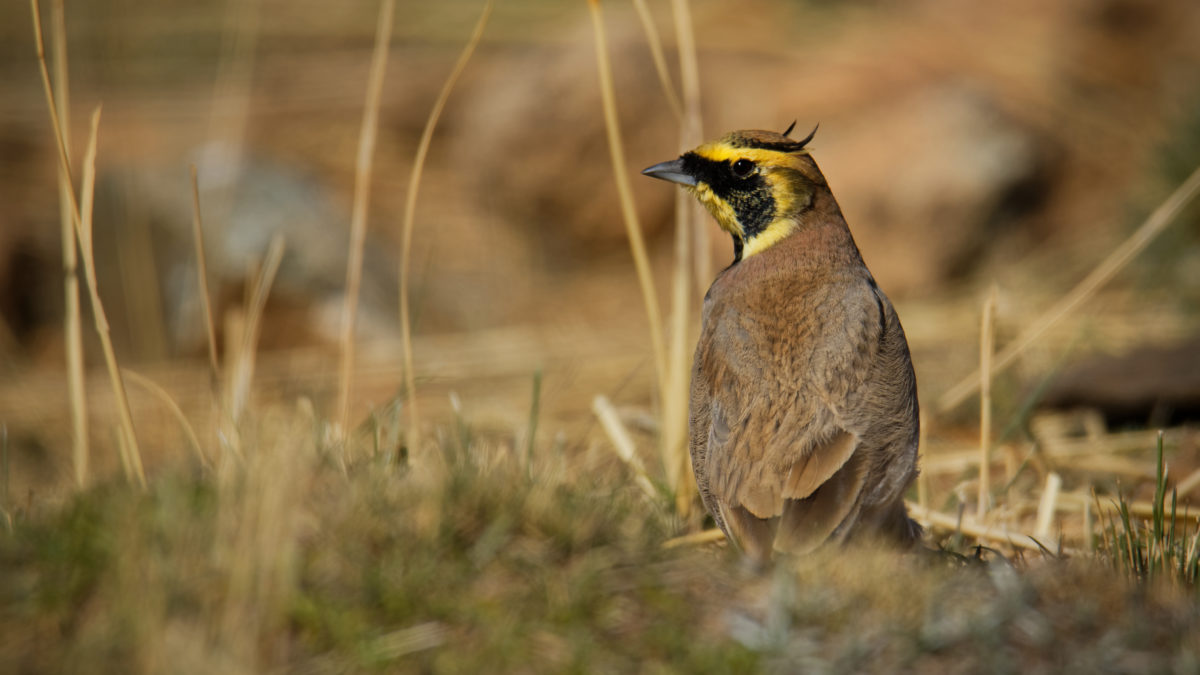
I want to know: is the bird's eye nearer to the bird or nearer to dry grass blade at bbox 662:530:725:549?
the bird

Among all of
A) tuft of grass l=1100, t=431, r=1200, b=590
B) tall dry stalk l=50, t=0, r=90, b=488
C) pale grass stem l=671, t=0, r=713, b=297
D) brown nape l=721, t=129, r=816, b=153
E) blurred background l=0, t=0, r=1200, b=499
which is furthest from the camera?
blurred background l=0, t=0, r=1200, b=499

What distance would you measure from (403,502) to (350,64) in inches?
422

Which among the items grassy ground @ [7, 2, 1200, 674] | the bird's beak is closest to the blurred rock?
grassy ground @ [7, 2, 1200, 674]

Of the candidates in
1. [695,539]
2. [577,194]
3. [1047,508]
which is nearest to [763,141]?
[695,539]

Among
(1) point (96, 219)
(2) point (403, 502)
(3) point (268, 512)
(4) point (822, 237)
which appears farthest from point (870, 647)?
(1) point (96, 219)

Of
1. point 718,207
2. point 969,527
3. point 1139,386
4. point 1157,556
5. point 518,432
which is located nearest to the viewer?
point 1157,556

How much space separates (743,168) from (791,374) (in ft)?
2.60

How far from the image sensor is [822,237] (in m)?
3.60

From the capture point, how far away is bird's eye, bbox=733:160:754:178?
364 cm

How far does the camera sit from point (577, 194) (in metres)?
9.72

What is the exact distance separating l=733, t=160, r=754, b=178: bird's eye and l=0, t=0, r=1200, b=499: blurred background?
8.15 ft

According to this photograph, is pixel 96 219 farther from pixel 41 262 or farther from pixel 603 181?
pixel 603 181

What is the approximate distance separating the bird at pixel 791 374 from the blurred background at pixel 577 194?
2.45 m

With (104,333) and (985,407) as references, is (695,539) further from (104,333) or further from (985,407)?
(104,333)
